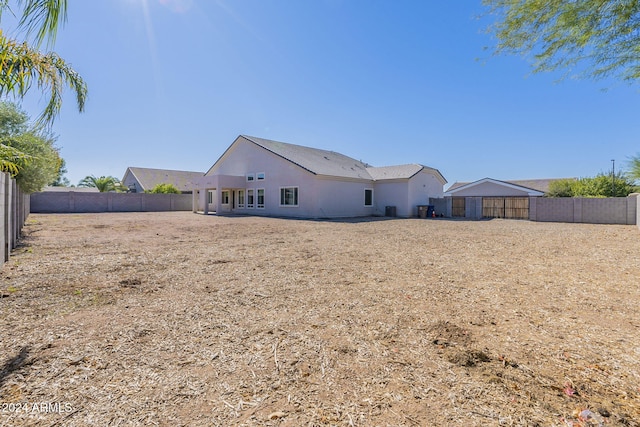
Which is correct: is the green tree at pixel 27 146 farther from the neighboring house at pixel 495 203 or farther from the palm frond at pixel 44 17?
the neighboring house at pixel 495 203

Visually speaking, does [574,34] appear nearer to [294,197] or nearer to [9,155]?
[9,155]

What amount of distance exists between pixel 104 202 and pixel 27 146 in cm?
2046

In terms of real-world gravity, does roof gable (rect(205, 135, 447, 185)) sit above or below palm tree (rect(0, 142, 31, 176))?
above

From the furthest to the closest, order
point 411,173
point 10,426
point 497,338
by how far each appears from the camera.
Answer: point 411,173 < point 497,338 < point 10,426

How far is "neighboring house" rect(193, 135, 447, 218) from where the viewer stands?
19219 mm

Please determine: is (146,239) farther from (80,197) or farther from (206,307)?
(80,197)

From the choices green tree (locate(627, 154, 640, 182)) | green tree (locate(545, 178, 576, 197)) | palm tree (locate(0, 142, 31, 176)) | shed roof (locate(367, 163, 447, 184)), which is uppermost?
shed roof (locate(367, 163, 447, 184))

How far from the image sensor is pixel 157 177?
123 ft

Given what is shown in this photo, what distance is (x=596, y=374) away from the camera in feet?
7.68

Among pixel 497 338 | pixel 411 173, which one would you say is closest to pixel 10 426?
pixel 497 338

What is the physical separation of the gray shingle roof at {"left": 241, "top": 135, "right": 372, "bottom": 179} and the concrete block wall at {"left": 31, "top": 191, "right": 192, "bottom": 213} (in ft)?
39.7

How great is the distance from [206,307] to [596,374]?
3.83 metres

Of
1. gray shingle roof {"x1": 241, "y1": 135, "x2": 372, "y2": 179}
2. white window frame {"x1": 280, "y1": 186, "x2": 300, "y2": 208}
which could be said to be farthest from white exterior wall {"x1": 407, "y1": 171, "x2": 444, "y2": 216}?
white window frame {"x1": 280, "y1": 186, "x2": 300, "y2": 208}

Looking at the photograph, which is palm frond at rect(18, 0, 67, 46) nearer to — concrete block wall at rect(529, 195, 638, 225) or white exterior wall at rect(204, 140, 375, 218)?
white exterior wall at rect(204, 140, 375, 218)
